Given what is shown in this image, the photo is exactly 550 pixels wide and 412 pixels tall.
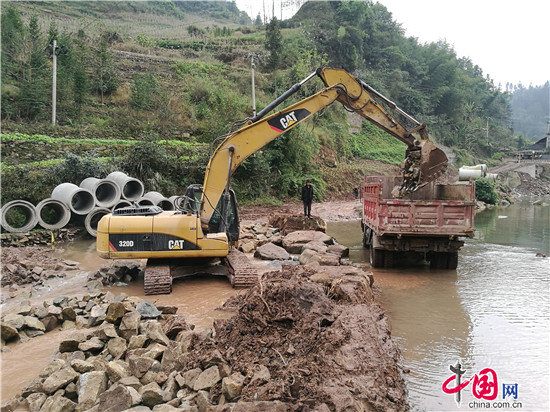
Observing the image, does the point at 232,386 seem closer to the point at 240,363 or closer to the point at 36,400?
the point at 240,363

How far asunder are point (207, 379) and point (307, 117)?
6446 millimetres

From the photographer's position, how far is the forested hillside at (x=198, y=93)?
19.0m

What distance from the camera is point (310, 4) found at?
61.0m

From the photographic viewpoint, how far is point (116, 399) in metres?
3.27

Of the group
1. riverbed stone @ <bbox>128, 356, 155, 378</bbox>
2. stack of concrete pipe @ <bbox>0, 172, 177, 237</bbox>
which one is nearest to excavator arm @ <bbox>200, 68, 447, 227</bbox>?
riverbed stone @ <bbox>128, 356, 155, 378</bbox>

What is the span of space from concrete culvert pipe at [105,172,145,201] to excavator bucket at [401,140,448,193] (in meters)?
10.2

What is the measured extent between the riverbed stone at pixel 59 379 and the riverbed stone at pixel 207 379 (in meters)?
1.26

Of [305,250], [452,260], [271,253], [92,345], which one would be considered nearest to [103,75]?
[271,253]

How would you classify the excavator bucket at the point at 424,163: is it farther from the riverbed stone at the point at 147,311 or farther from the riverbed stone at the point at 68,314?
the riverbed stone at the point at 68,314

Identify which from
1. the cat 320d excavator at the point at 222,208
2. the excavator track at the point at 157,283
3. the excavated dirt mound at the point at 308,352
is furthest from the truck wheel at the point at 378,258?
the excavator track at the point at 157,283

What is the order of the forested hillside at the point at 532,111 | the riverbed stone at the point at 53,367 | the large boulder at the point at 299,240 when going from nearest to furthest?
the riverbed stone at the point at 53,367
the large boulder at the point at 299,240
the forested hillside at the point at 532,111

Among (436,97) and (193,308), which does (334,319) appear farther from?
(436,97)

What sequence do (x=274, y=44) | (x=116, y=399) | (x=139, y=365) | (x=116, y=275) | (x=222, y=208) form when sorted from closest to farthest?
(x=116, y=399) < (x=139, y=365) < (x=222, y=208) < (x=116, y=275) < (x=274, y=44)

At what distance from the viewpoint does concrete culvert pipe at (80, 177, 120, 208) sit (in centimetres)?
1381
